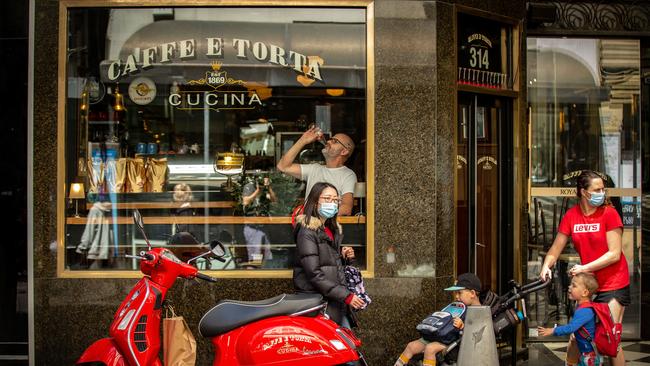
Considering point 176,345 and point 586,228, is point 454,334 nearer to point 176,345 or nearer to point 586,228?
point 586,228

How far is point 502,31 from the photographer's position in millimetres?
8727

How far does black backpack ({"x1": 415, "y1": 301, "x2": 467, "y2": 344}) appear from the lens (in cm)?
653

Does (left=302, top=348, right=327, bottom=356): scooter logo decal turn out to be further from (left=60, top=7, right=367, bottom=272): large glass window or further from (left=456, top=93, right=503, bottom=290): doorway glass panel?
(left=456, top=93, right=503, bottom=290): doorway glass panel

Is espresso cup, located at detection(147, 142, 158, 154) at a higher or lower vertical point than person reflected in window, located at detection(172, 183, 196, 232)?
higher

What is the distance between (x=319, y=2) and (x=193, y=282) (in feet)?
8.88

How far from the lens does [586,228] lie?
727 cm

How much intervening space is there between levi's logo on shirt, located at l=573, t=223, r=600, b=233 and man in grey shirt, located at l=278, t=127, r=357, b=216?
6.41ft

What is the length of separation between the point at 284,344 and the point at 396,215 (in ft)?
7.10

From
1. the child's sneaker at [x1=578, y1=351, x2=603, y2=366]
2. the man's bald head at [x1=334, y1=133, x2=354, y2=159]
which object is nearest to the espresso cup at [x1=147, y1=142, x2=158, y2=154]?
the man's bald head at [x1=334, y1=133, x2=354, y2=159]

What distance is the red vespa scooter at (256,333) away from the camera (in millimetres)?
6094

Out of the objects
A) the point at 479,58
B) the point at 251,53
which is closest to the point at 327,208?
the point at 251,53

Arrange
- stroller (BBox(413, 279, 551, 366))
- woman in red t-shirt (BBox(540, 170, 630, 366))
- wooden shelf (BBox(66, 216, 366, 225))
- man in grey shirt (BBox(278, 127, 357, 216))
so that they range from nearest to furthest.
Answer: stroller (BBox(413, 279, 551, 366)) < woman in red t-shirt (BBox(540, 170, 630, 366)) < man in grey shirt (BBox(278, 127, 357, 216)) < wooden shelf (BBox(66, 216, 366, 225))

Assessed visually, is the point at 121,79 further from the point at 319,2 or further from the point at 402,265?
the point at 402,265

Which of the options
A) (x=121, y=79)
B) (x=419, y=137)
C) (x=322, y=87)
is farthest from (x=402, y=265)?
A: (x=121, y=79)
